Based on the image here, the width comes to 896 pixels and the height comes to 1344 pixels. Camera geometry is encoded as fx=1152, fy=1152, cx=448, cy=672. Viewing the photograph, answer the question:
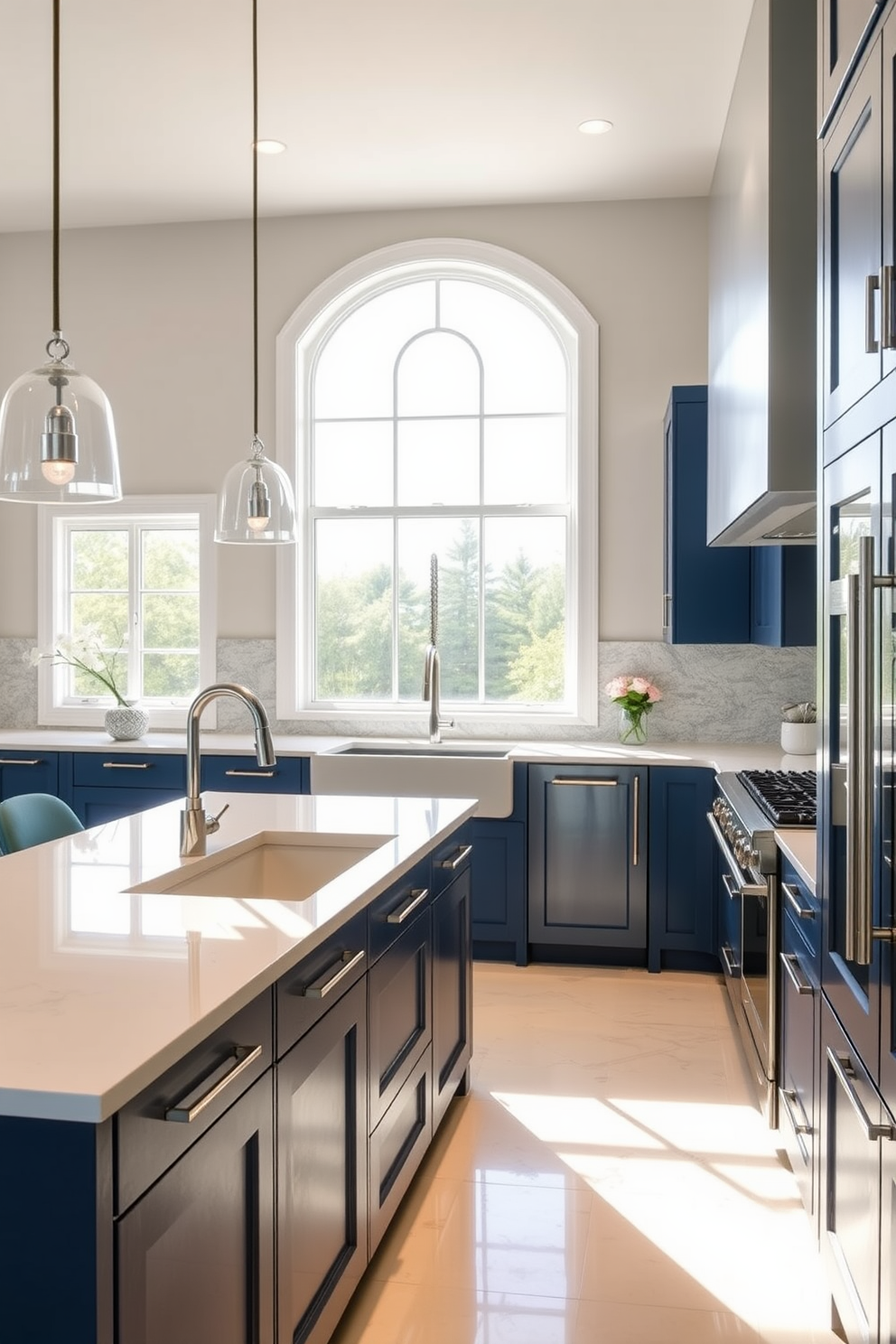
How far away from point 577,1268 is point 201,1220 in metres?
1.31

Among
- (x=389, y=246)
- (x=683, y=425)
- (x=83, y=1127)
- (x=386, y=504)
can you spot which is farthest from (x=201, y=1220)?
(x=389, y=246)

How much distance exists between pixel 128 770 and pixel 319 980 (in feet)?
10.8

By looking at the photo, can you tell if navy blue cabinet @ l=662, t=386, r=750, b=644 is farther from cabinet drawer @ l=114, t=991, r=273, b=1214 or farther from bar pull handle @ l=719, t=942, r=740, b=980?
cabinet drawer @ l=114, t=991, r=273, b=1214

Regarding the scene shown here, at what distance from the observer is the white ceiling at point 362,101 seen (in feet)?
12.2

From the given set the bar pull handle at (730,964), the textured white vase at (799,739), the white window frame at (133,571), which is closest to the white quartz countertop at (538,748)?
the textured white vase at (799,739)

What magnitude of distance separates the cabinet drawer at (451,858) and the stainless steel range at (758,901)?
0.77 metres

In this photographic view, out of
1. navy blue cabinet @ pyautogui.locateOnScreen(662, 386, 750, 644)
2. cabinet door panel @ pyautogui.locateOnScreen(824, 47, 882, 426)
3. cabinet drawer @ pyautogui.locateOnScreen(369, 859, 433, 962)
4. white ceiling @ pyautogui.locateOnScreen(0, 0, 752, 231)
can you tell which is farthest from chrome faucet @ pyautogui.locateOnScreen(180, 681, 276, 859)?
navy blue cabinet @ pyautogui.locateOnScreen(662, 386, 750, 644)

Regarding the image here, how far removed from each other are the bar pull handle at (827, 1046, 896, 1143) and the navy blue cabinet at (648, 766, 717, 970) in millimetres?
2487

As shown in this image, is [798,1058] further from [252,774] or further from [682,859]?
[252,774]

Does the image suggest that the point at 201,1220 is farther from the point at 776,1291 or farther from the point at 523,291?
the point at 523,291

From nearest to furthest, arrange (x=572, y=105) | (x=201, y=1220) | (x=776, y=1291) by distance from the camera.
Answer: (x=201, y=1220)
(x=776, y=1291)
(x=572, y=105)

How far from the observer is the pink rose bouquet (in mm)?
5035

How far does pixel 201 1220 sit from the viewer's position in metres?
1.50

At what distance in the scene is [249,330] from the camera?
5559 millimetres
